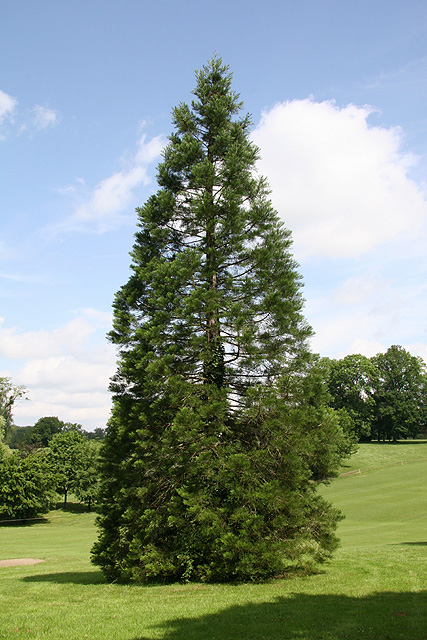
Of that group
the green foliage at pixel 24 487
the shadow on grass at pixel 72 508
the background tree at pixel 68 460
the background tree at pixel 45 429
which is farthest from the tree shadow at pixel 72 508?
the background tree at pixel 45 429

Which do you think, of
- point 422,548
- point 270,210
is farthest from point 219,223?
point 422,548

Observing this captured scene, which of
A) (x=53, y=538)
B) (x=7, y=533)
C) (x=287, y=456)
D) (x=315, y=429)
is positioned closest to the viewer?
(x=287, y=456)

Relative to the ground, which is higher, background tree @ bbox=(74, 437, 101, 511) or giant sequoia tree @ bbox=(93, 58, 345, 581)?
giant sequoia tree @ bbox=(93, 58, 345, 581)

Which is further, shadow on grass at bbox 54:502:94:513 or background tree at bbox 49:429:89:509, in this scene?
shadow on grass at bbox 54:502:94:513

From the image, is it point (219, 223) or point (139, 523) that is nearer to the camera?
point (139, 523)

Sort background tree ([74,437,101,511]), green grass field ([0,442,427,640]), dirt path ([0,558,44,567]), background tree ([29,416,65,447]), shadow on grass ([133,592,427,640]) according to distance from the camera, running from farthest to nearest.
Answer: background tree ([29,416,65,447]) < background tree ([74,437,101,511]) < dirt path ([0,558,44,567]) < green grass field ([0,442,427,640]) < shadow on grass ([133,592,427,640])

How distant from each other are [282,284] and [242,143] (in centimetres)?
508

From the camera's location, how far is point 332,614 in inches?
298

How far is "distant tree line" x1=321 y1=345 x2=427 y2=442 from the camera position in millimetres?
75312

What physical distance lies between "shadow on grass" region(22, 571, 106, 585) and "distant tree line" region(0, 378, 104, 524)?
23.8 m

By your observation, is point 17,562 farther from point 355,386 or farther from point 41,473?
point 355,386

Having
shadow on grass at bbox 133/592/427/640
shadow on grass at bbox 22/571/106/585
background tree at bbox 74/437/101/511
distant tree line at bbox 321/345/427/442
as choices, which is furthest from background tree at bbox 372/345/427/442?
shadow on grass at bbox 133/592/427/640

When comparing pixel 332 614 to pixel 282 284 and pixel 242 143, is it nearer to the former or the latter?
pixel 282 284

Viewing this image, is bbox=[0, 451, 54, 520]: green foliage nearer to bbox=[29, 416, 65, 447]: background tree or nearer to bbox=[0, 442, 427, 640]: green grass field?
bbox=[0, 442, 427, 640]: green grass field
